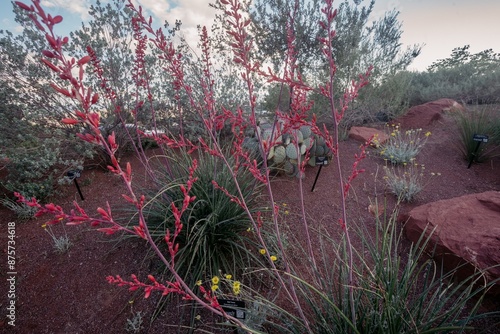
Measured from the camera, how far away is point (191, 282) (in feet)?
6.51

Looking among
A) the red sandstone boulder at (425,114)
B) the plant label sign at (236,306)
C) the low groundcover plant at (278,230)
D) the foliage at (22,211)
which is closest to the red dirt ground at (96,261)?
the foliage at (22,211)

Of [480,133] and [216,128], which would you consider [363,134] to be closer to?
[480,133]

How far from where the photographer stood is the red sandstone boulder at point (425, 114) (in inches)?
252

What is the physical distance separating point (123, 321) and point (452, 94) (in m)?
10.5

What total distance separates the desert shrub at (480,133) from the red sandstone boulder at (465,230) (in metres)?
2.30

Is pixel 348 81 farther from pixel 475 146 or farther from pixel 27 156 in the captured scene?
pixel 27 156

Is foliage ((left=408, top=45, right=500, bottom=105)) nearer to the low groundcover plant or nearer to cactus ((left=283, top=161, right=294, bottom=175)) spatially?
cactus ((left=283, top=161, right=294, bottom=175))

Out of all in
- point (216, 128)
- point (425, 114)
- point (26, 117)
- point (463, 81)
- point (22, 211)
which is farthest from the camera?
point (463, 81)

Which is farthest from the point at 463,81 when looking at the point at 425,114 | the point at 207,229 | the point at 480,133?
the point at 207,229

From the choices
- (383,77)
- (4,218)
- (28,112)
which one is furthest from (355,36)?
(4,218)

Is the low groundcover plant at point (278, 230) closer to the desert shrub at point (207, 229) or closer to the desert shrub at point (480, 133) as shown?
the desert shrub at point (207, 229)

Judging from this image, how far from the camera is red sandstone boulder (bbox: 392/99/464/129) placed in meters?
6.40

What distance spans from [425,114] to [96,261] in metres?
7.81

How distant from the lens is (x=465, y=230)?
7.52 feet
